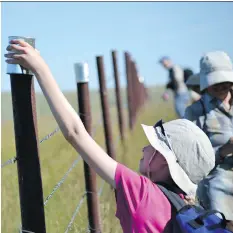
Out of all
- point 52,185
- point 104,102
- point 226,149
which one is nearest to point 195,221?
point 226,149

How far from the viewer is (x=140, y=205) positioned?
2.42 meters

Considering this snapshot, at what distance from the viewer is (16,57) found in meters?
2.43

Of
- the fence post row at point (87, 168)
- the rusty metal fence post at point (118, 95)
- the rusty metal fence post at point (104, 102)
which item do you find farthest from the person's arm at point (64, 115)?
the rusty metal fence post at point (118, 95)

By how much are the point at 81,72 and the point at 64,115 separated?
215cm

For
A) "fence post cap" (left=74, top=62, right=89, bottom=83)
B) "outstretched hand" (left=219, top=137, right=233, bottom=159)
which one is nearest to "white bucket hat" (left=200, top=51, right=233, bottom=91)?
"outstretched hand" (left=219, top=137, right=233, bottom=159)

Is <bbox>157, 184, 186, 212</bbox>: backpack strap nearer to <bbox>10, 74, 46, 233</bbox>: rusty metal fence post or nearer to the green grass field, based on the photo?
<bbox>10, 74, 46, 233</bbox>: rusty metal fence post

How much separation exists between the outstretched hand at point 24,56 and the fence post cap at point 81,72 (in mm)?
1930

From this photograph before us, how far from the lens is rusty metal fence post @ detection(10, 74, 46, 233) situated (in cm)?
270

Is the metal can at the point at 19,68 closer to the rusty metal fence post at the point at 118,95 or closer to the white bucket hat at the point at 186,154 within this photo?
the white bucket hat at the point at 186,154

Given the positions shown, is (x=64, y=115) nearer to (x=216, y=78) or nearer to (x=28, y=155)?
(x=28, y=155)

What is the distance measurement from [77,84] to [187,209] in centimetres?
252

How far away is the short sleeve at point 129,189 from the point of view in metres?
2.43

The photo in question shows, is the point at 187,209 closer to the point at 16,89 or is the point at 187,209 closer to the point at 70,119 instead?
the point at 70,119

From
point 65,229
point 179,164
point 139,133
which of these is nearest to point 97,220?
point 65,229
